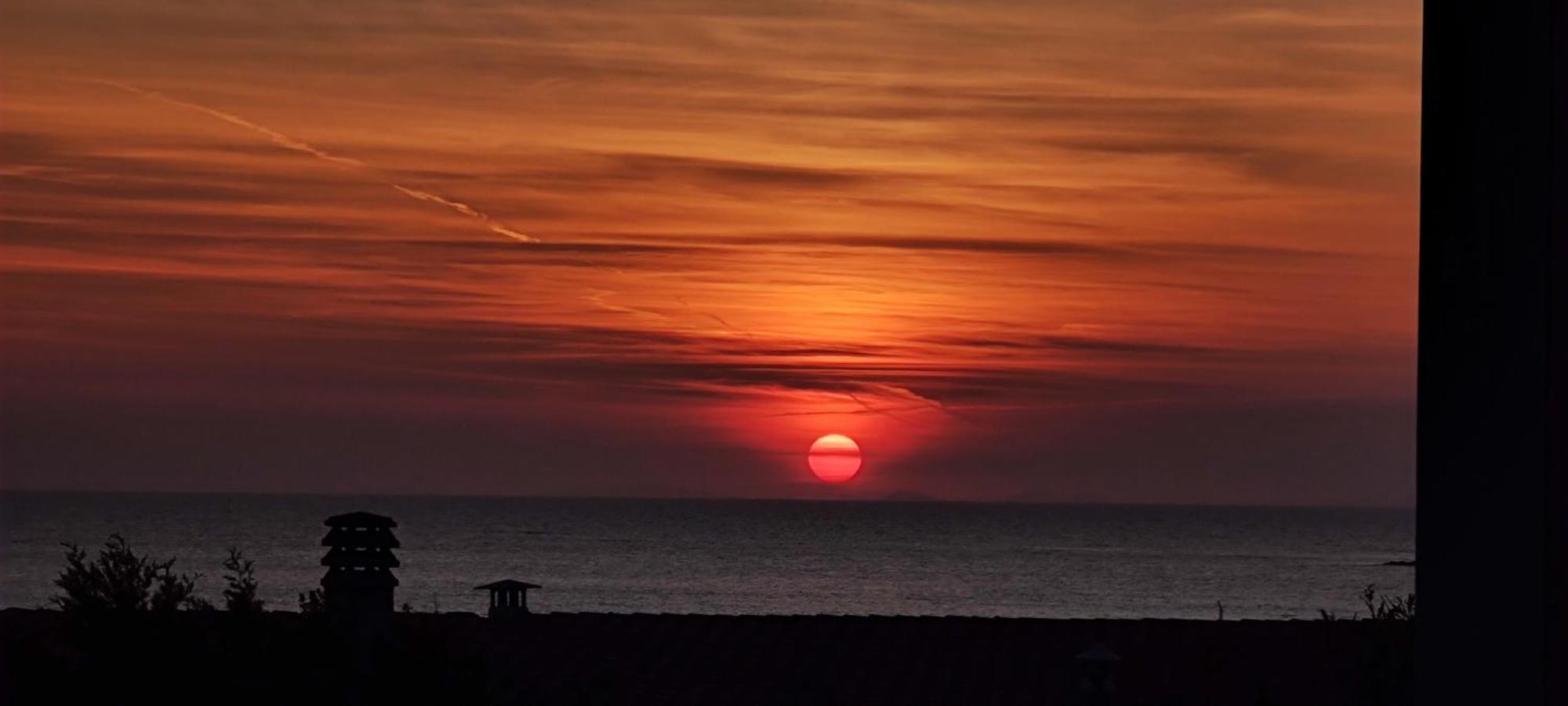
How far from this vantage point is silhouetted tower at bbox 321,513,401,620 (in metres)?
10.9

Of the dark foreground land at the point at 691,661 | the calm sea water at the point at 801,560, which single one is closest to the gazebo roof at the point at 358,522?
the dark foreground land at the point at 691,661

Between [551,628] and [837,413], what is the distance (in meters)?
69.5

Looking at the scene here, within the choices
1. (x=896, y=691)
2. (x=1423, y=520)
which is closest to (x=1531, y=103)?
(x=1423, y=520)

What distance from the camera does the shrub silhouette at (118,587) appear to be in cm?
1038

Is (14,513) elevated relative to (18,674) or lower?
elevated

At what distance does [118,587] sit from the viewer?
34.5ft

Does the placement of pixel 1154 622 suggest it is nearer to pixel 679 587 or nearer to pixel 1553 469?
pixel 1553 469

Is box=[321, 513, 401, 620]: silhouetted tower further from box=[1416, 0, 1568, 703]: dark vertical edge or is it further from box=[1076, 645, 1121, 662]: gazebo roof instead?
box=[1416, 0, 1568, 703]: dark vertical edge

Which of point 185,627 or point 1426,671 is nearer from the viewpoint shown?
point 1426,671

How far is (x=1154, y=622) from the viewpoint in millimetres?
16266

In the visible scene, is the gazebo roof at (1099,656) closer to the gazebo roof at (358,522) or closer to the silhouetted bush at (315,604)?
the gazebo roof at (358,522)

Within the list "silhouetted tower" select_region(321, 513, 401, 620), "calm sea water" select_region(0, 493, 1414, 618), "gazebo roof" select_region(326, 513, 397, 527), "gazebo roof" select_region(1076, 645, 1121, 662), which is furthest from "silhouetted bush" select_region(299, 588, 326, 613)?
"calm sea water" select_region(0, 493, 1414, 618)

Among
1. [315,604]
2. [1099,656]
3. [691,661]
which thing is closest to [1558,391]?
[315,604]

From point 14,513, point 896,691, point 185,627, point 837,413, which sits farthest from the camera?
point 14,513
